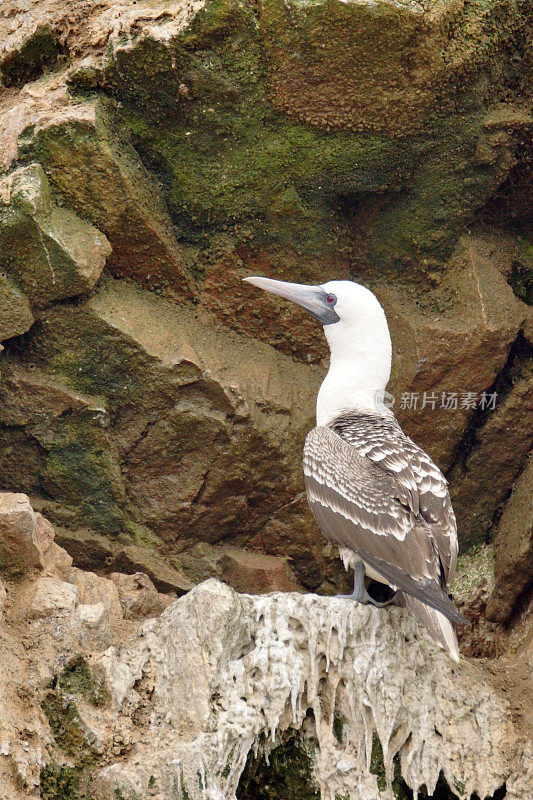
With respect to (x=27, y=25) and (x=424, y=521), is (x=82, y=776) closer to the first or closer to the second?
(x=424, y=521)

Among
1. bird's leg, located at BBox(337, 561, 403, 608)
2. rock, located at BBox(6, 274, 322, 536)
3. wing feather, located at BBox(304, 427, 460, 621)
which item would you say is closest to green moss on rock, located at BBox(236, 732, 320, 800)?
bird's leg, located at BBox(337, 561, 403, 608)

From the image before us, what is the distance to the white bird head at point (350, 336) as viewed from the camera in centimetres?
645

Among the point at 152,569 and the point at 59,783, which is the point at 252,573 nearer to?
the point at 152,569

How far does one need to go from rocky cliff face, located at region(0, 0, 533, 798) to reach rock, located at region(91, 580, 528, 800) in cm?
60

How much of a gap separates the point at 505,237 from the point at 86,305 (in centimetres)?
324

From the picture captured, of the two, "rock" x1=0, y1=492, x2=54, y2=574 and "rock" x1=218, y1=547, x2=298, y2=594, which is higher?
"rock" x1=0, y1=492, x2=54, y2=574

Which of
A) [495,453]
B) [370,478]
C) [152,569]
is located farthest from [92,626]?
[495,453]

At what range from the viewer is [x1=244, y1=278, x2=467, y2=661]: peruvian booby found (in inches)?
202

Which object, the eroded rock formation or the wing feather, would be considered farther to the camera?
the wing feather

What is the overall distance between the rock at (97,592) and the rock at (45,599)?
0.34 meters

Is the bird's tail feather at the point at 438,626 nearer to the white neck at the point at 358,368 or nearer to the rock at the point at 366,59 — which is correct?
the white neck at the point at 358,368

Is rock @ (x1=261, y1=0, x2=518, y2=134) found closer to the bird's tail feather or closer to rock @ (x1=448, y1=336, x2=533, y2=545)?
rock @ (x1=448, y1=336, x2=533, y2=545)

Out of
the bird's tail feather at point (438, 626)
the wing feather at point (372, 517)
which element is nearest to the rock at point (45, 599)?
the wing feather at point (372, 517)

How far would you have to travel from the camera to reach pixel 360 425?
19.8 feet
